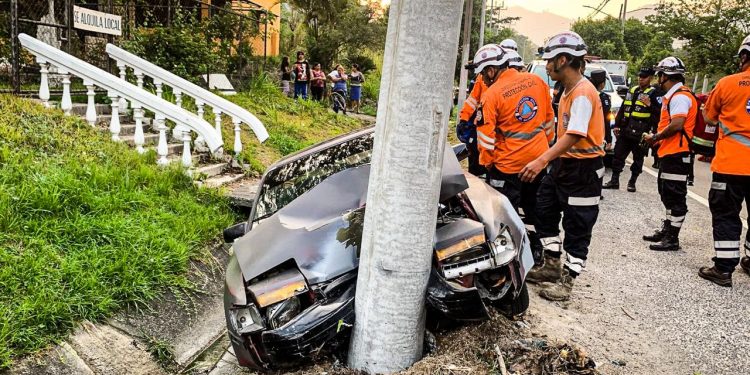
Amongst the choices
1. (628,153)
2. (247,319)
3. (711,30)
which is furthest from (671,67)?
(711,30)

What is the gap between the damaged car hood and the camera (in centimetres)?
281

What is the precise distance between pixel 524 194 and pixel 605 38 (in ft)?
164

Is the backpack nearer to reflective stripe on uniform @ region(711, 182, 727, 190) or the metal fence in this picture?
reflective stripe on uniform @ region(711, 182, 727, 190)

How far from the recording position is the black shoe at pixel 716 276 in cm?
445

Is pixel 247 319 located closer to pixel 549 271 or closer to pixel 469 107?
pixel 549 271

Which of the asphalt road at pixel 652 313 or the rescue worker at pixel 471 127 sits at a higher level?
the rescue worker at pixel 471 127

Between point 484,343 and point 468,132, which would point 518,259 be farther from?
point 468,132

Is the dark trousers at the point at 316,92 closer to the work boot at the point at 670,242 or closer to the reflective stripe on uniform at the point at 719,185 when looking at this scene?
the work boot at the point at 670,242

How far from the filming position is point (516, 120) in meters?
4.44

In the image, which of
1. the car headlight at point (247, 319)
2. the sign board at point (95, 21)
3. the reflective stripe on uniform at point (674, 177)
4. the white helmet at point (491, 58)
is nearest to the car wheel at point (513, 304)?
the car headlight at point (247, 319)

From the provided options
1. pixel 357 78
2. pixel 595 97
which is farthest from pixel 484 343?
pixel 357 78

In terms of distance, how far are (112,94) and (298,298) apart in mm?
5483

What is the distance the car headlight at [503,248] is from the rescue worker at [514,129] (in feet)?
5.05

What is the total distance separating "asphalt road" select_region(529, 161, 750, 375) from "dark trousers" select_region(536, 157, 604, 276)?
0.39 metres
